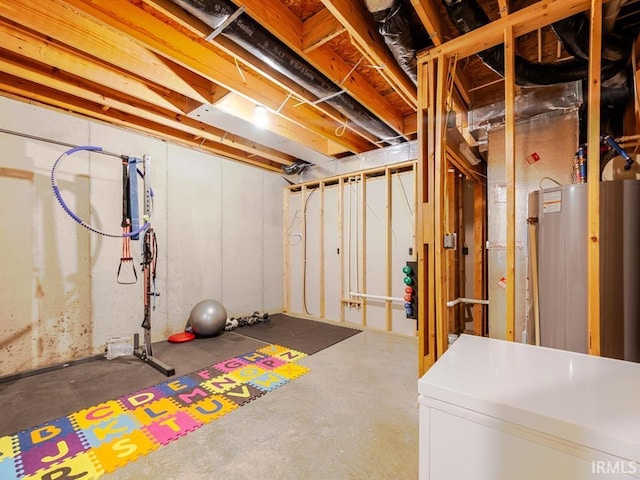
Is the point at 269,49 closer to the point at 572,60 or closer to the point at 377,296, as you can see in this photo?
the point at 572,60

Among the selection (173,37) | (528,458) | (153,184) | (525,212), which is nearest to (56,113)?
(153,184)

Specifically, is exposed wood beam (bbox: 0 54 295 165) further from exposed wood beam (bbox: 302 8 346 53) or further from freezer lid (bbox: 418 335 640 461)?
freezer lid (bbox: 418 335 640 461)

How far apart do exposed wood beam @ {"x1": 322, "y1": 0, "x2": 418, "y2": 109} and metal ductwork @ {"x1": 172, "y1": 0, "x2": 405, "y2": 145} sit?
0.54 metres

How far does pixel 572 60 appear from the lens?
93.9 inches

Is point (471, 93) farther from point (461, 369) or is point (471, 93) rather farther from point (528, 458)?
point (528, 458)

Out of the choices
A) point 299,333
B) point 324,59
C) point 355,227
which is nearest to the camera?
point 324,59

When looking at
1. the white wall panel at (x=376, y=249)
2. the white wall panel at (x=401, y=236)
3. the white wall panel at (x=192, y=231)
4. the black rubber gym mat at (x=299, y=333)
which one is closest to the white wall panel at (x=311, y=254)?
the black rubber gym mat at (x=299, y=333)

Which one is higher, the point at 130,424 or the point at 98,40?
the point at 98,40

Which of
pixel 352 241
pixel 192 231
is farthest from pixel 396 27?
pixel 192 231

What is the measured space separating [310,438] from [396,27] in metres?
2.92

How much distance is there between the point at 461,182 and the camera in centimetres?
456

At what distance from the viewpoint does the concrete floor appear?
1.71 m

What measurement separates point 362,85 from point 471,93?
4.63ft

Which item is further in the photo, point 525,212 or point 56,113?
point 56,113
